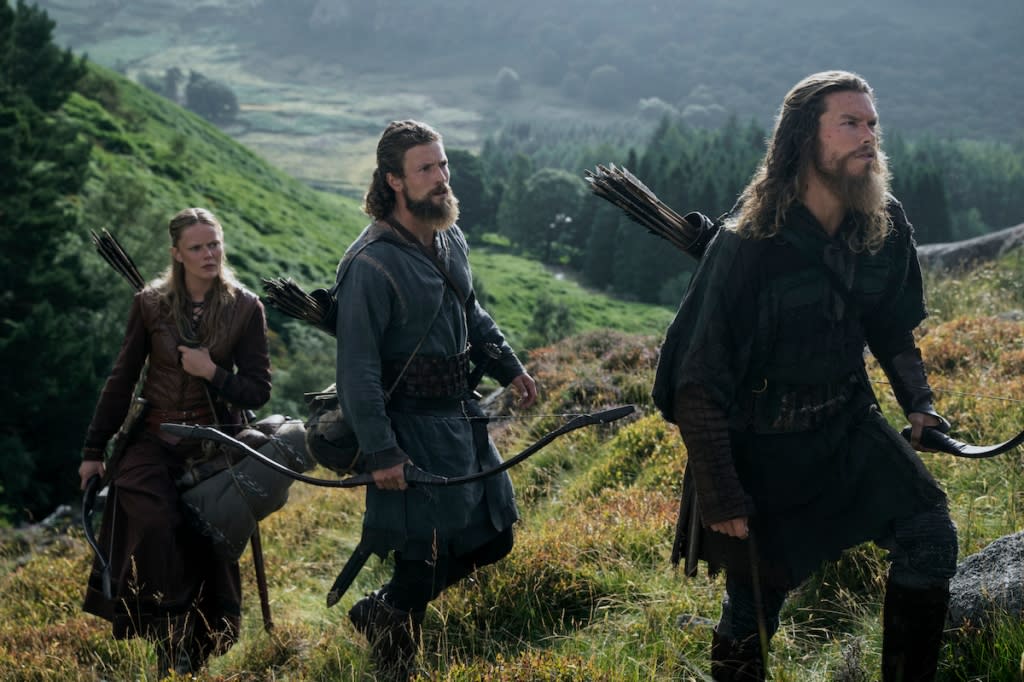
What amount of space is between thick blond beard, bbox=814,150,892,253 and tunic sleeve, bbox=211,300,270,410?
125 inches

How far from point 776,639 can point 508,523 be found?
1.30 meters

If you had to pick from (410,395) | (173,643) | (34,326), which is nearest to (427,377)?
(410,395)

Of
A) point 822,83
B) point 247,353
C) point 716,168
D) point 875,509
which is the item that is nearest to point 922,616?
point 875,509

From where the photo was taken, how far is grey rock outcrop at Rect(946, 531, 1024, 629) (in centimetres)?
344

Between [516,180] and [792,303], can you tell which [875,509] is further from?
[516,180]

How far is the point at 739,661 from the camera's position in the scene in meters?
3.40

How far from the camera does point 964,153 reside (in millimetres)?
134375

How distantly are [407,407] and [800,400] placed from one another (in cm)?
180

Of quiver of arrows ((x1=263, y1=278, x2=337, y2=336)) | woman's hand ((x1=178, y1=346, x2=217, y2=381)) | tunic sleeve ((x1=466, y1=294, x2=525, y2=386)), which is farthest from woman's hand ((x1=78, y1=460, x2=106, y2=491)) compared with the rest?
tunic sleeve ((x1=466, y1=294, x2=525, y2=386))

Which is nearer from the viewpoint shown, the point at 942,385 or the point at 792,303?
the point at 792,303

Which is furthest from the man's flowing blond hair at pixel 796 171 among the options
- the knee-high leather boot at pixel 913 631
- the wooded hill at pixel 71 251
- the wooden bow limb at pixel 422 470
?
the wooded hill at pixel 71 251

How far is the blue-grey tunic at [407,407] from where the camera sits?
13.7ft

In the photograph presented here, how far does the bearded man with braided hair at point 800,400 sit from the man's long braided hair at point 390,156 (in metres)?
1.62

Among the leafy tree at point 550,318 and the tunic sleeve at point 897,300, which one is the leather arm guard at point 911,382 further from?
the leafy tree at point 550,318
